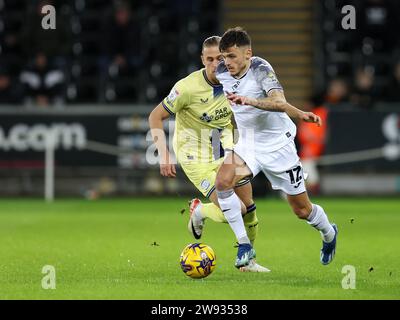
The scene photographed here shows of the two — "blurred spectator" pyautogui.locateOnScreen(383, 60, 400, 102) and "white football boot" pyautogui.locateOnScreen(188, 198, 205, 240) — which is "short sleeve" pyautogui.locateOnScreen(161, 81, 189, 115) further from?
"blurred spectator" pyautogui.locateOnScreen(383, 60, 400, 102)

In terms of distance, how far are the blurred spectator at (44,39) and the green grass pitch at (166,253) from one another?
3737mm

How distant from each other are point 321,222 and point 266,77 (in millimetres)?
1436

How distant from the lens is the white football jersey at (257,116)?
28.7 ft

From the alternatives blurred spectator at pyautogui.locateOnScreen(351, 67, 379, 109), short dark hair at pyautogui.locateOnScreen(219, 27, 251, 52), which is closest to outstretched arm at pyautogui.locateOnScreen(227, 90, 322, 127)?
short dark hair at pyautogui.locateOnScreen(219, 27, 251, 52)

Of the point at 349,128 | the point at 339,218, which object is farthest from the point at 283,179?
the point at 349,128

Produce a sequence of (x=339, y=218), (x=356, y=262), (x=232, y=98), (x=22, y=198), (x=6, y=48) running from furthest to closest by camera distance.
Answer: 1. (x=6, y=48)
2. (x=22, y=198)
3. (x=339, y=218)
4. (x=356, y=262)
5. (x=232, y=98)

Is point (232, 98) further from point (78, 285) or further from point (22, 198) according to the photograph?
point (22, 198)

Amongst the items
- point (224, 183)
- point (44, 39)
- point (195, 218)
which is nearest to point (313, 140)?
point (44, 39)

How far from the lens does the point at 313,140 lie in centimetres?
1998

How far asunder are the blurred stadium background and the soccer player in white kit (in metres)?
10.6

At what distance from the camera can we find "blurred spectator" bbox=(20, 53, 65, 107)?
20172 millimetres

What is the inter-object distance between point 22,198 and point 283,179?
11.7m

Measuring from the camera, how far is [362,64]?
2191 cm

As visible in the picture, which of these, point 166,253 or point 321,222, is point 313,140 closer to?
point 166,253
